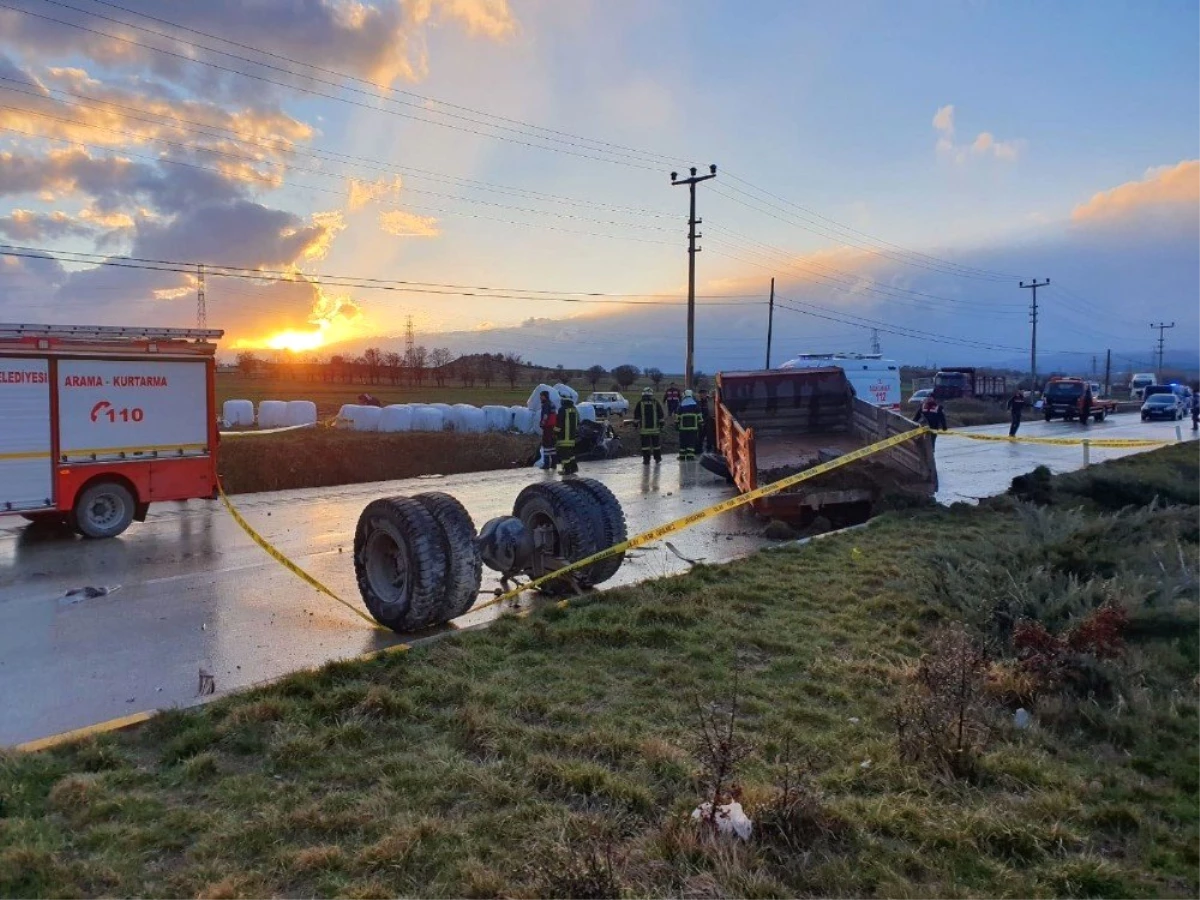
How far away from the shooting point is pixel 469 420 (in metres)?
27.4

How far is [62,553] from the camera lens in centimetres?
1054

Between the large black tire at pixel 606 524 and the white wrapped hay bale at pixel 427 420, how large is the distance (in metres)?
19.2

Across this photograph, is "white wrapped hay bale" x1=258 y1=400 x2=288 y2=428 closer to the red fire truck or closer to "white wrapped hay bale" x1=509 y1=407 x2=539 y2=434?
"white wrapped hay bale" x1=509 y1=407 x2=539 y2=434

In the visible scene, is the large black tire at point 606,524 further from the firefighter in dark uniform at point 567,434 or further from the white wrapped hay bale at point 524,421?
the white wrapped hay bale at point 524,421

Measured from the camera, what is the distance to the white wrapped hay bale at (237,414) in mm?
31625

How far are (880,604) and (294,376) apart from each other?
8511 centimetres

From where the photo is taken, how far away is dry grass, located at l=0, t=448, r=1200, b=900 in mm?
3086

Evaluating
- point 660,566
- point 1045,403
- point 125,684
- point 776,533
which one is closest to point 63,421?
point 125,684

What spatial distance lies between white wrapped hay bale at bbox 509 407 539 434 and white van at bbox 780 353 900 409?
840cm

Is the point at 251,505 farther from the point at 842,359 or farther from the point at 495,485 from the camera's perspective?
the point at 842,359

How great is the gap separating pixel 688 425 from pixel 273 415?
1749 cm

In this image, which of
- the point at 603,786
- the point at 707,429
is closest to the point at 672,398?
the point at 707,429

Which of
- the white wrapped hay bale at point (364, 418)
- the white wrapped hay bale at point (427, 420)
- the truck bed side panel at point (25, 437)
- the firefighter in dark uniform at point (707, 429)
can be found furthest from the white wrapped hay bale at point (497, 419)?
the truck bed side panel at point (25, 437)

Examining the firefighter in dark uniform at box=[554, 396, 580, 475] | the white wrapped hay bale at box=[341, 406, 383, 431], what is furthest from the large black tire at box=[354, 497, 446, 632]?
the white wrapped hay bale at box=[341, 406, 383, 431]
